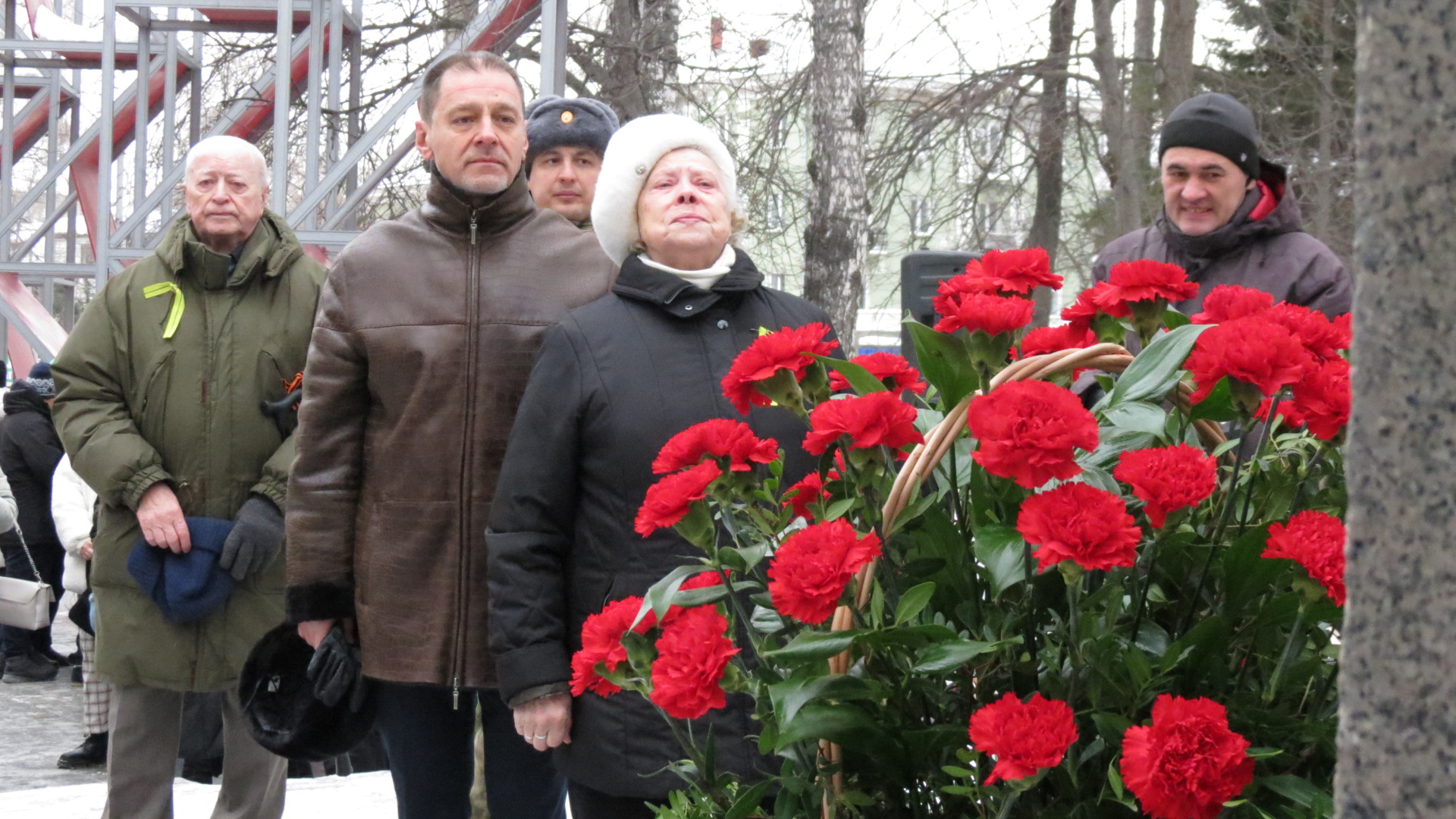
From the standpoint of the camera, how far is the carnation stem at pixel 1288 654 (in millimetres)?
1204

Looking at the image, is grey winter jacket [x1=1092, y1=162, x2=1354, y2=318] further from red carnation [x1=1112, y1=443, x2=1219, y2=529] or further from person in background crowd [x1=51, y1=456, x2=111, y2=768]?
person in background crowd [x1=51, y1=456, x2=111, y2=768]

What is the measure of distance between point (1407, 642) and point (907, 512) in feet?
2.20

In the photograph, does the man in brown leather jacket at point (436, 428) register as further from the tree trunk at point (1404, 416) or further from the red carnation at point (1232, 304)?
the tree trunk at point (1404, 416)

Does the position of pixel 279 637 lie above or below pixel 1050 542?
below

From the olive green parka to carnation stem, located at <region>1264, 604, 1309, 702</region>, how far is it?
109 inches

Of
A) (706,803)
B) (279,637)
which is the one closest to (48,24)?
(279,637)

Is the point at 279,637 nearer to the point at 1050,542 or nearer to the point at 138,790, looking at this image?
the point at 138,790

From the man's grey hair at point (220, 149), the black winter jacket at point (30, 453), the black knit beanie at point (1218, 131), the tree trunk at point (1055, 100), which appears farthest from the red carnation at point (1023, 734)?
the tree trunk at point (1055, 100)

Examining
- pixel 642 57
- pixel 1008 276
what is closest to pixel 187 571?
pixel 1008 276

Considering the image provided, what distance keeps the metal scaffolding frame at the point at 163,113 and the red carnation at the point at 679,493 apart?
605 cm

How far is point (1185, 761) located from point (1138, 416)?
14.0 inches

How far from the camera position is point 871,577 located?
1.28m

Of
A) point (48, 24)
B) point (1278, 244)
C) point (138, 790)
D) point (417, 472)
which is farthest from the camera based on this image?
point (48, 24)

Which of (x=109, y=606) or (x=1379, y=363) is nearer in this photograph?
(x=1379, y=363)
